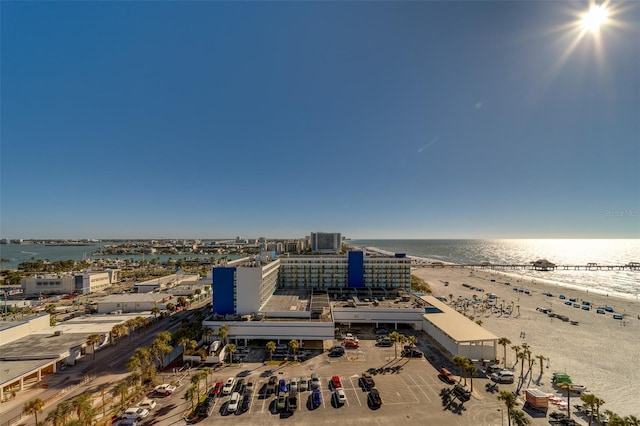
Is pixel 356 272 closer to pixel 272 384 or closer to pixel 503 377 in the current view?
pixel 503 377

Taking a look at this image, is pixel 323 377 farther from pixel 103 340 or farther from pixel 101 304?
pixel 101 304

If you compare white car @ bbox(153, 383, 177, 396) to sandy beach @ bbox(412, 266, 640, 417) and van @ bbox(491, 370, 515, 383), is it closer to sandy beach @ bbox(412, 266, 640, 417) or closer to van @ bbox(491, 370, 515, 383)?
van @ bbox(491, 370, 515, 383)

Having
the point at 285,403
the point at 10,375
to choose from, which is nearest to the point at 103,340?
the point at 10,375

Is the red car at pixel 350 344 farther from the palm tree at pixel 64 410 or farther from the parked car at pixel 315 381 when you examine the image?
the palm tree at pixel 64 410

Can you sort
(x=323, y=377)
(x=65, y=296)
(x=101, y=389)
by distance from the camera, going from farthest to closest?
1. (x=65, y=296)
2. (x=323, y=377)
3. (x=101, y=389)

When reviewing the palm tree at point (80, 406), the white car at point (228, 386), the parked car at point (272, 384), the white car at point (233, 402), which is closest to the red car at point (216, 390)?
the white car at point (228, 386)

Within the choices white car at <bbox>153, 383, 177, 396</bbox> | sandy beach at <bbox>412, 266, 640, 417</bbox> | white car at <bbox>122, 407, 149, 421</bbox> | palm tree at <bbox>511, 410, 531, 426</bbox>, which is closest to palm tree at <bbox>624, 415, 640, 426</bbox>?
palm tree at <bbox>511, 410, 531, 426</bbox>
